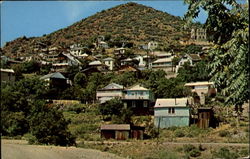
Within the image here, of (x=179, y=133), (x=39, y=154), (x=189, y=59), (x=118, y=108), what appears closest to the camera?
(x=39, y=154)

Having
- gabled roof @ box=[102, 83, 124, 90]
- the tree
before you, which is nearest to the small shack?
gabled roof @ box=[102, 83, 124, 90]

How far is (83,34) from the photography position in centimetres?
12238

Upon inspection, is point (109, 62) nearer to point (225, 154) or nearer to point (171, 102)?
point (171, 102)

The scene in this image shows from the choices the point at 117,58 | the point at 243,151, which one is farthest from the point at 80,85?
the point at 243,151

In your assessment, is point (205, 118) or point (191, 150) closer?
point (191, 150)

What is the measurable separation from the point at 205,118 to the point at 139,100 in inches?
391

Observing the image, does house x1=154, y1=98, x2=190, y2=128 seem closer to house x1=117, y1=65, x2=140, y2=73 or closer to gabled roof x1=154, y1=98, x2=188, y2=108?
gabled roof x1=154, y1=98, x2=188, y2=108

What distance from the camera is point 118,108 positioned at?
43.2m

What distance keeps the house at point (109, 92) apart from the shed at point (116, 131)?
1252 cm

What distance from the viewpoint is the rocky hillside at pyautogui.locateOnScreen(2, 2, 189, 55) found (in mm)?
109000

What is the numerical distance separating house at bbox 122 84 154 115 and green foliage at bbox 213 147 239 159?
18872mm

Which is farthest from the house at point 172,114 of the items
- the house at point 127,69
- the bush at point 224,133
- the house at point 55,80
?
the house at point 127,69

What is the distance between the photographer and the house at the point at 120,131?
3609 cm

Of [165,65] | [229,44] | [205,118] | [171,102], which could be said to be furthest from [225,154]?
[165,65]
